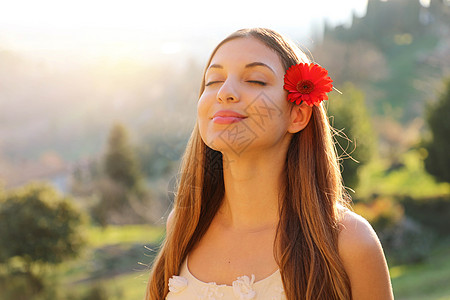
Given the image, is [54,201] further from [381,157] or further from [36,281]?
[381,157]

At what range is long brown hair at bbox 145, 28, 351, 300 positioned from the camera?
6.19 feet

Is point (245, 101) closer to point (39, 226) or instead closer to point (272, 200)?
point (272, 200)

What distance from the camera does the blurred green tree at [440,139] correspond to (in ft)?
51.7

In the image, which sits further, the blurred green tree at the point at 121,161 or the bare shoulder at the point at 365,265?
the blurred green tree at the point at 121,161

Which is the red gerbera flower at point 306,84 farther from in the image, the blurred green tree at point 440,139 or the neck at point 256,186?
the blurred green tree at point 440,139

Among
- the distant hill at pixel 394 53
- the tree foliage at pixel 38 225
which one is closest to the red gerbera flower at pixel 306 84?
the tree foliage at pixel 38 225

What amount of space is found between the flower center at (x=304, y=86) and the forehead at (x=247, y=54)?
9 cm

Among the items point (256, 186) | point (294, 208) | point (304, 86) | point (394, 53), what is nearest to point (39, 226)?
point (256, 186)

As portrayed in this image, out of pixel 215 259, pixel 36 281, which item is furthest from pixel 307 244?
pixel 36 281

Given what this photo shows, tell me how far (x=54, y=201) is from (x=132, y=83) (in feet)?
45.2

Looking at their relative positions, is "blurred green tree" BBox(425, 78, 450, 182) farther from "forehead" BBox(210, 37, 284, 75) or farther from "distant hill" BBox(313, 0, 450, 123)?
"forehead" BBox(210, 37, 284, 75)

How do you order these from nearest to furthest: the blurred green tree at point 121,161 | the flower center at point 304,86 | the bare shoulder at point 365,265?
the bare shoulder at point 365,265 < the flower center at point 304,86 < the blurred green tree at point 121,161

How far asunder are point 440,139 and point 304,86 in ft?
50.2

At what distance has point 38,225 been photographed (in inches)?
428
